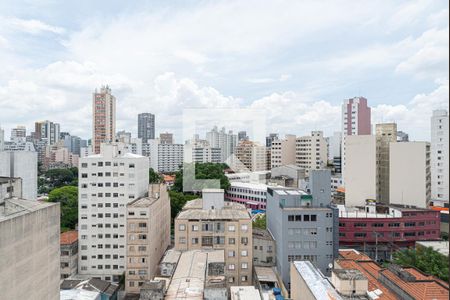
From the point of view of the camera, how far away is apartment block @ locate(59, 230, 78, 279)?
15.7 meters

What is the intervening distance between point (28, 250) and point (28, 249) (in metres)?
0.02

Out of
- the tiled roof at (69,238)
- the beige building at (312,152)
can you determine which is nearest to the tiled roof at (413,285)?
the tiled roof at (69,238)

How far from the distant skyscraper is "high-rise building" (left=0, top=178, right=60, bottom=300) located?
68253mm

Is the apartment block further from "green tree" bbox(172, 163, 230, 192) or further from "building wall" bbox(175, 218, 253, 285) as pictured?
"green tree" bbox(172, 163, 230, 192)

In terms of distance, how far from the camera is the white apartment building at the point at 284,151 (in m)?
41.0

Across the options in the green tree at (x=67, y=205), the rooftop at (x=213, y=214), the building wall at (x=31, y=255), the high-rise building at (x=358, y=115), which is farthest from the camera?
the high-rise building at (x=358, y=115)

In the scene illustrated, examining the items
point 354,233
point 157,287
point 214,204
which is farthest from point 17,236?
point 354,233

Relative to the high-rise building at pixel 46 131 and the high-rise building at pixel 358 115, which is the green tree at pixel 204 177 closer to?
the high-rise building at pixel 358 115

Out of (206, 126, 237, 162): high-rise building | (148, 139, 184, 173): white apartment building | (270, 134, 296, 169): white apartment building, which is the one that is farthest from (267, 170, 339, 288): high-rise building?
(148, 139, 184, 173): white apartment building

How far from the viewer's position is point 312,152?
39.1 meters

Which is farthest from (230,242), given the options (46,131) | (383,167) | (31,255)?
(46,131)

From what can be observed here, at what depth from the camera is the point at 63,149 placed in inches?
2345

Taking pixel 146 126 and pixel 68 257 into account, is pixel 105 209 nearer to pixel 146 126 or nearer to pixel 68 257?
pixel 68 257

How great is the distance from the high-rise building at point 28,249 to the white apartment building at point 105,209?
981 centimetres
